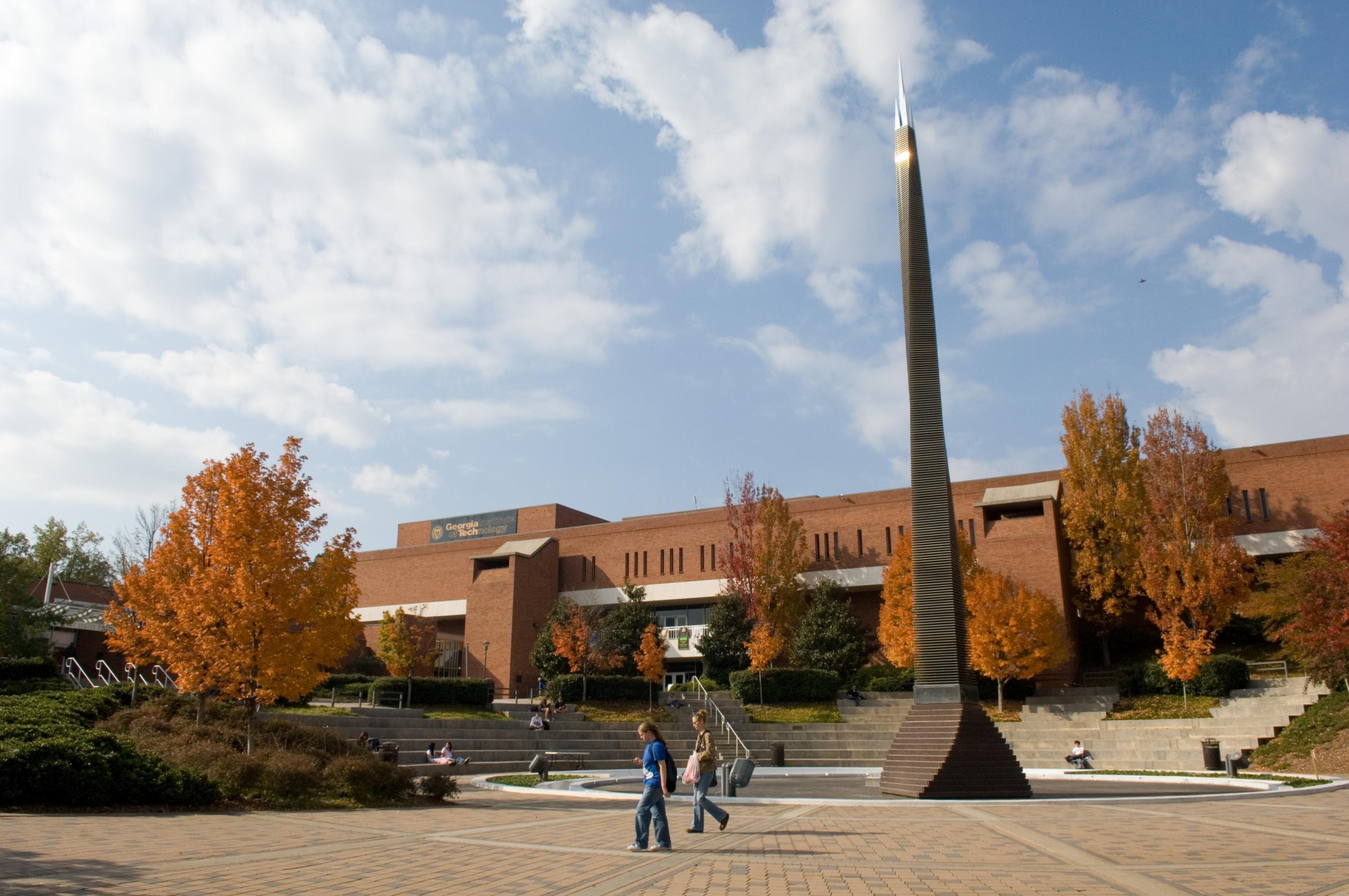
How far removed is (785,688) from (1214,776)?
15.7 m

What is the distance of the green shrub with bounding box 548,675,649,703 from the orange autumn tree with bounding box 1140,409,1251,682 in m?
17.2

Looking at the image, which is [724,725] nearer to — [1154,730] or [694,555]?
[1154,730]

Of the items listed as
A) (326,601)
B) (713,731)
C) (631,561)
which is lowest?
(713,731)

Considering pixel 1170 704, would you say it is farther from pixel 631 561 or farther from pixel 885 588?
pixel 631 561

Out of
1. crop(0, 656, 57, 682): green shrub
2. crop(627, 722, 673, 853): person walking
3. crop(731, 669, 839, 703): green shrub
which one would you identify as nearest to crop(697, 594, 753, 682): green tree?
crop(731, 669, 839, 703): green shrub

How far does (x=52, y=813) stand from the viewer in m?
10.4

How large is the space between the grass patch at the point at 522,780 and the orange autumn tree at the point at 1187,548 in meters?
19.1

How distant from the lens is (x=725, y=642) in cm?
3862

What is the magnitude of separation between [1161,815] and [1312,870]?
4.69 metres

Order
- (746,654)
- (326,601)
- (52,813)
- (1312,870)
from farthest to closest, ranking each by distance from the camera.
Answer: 1. (746,654)
2. (326,601)
3. (52,813)
4. (1312,870)

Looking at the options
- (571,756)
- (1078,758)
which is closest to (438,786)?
(571,756)

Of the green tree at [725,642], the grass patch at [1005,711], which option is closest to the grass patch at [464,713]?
the green tree at [725,642]

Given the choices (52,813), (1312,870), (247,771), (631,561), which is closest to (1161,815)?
(1312,870)

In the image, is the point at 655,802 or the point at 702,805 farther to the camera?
the point at 702,805
